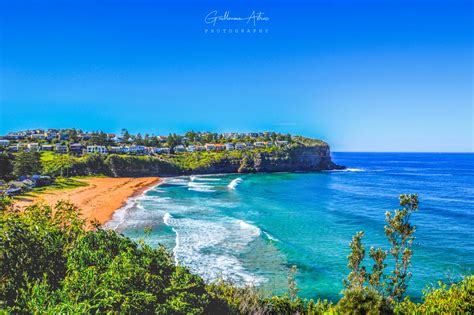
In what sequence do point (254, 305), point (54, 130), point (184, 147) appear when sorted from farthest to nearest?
point (54, 130) → point (184, 147) → point (254, 305)

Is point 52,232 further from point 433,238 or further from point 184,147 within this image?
point 184,147

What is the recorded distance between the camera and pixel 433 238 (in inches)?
1454

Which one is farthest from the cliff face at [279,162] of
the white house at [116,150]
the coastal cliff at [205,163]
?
the white house at [116,150]

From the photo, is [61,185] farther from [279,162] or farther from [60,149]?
[279,162]

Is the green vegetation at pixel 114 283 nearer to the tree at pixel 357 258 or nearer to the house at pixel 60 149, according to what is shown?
the tree at pixel 357 258

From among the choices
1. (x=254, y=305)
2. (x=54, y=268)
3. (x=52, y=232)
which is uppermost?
(x=52, y=232)

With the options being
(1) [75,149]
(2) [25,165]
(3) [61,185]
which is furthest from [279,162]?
(2) [25,165]

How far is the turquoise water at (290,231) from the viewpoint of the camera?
27453 mm

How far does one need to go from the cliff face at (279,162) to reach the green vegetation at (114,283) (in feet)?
337

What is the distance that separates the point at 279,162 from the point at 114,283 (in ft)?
404

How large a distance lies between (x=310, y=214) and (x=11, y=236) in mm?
41998

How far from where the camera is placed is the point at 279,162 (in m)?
134

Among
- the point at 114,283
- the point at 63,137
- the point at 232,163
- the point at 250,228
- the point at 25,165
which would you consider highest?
the point at 63,137

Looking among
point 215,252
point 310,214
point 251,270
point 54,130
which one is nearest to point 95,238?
point 251,270
